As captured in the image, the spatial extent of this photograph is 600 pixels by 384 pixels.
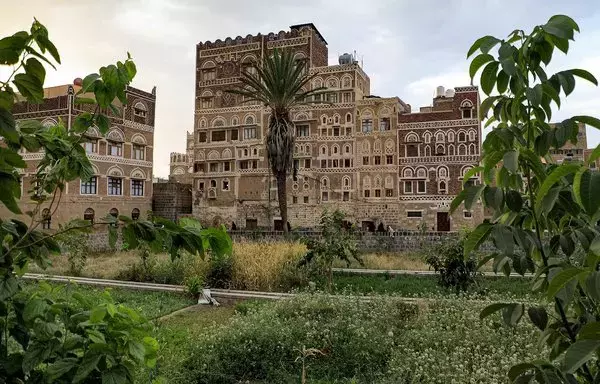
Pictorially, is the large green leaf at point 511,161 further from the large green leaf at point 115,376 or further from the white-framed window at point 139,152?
the white-framed window at point 139,152

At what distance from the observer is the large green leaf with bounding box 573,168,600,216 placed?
1067 mm

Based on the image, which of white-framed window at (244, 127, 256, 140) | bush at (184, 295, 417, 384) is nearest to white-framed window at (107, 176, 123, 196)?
white-framed window at (244, 127, 256, 140)

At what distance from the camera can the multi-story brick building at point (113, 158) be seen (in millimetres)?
27438


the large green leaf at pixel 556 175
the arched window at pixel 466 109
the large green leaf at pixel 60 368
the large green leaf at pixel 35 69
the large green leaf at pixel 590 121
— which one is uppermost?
the arched window at pixel 466 109

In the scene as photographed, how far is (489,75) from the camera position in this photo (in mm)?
1625

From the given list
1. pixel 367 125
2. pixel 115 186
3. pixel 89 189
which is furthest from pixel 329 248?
pixel 115 186

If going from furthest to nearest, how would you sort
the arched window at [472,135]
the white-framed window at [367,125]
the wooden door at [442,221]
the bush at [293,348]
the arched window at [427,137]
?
the white-framed window at [367,125] < the arched window at [427,137] < the wooden door at [442,221] < the arched window at [472,135] < the bush at [293,348]

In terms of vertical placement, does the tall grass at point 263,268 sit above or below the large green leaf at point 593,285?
below

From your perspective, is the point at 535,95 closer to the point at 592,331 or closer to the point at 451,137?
the point at 592,331

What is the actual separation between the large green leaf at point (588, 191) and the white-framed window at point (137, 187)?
33.0 meters

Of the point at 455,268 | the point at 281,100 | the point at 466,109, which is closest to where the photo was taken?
the point at 455,268

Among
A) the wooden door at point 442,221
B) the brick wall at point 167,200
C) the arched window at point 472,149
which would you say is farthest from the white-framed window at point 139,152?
the arched window at point 472,149

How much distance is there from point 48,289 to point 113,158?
30.6m

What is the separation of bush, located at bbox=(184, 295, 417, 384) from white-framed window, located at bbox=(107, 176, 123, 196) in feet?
83.8
